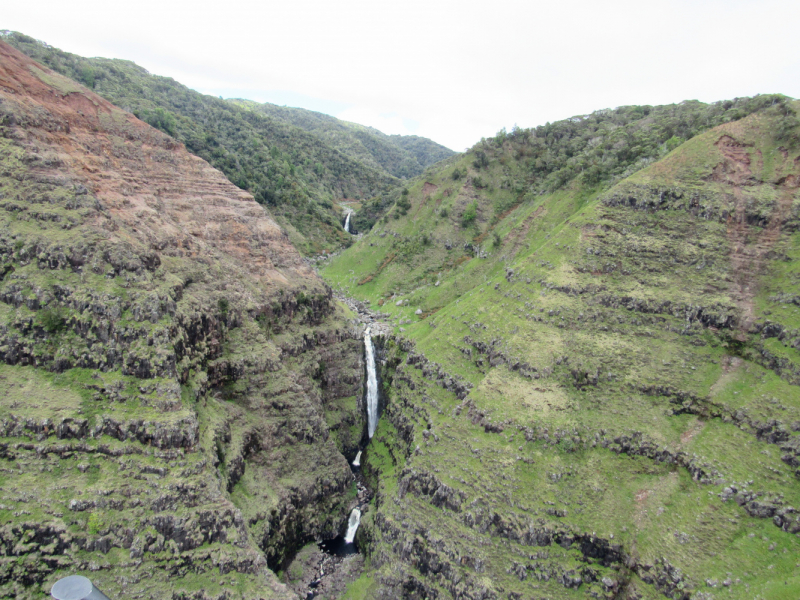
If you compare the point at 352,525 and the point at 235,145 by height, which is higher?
the point at 235,145

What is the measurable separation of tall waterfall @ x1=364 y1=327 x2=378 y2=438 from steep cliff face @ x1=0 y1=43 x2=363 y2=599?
1151cm

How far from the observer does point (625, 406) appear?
49594mm

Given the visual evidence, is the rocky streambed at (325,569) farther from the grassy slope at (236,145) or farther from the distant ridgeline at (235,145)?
the grassy slope at (236,145)

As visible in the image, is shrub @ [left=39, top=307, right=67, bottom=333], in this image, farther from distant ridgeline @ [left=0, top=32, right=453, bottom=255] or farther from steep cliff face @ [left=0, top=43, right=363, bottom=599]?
distant ridgeline @ [left=0, top=32, right=453, bottom=255]

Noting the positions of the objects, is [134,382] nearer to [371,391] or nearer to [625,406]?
[371,391]

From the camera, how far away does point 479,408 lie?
5334cm

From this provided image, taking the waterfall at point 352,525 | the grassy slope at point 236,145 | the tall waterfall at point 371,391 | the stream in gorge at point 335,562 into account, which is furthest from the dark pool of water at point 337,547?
the grassy slope at point 236,145

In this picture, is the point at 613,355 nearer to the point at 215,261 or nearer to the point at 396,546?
the point at 396,546

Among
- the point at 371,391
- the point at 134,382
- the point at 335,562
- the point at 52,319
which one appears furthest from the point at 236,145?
the point at 335,562

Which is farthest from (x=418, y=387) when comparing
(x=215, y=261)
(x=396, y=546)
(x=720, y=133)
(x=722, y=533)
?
(x=720, y=133)

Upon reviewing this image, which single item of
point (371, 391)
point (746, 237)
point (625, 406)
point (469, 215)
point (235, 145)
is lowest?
point (371, 391)

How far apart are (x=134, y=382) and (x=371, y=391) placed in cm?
4363

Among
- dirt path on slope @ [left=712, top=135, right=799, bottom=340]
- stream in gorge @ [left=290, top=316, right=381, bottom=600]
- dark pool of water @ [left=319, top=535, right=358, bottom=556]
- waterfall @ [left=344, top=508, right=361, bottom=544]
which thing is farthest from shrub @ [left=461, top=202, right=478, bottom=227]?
dark pool of water @ [left=319, top=535, right=358, bottom=556]

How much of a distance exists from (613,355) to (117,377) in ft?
180
